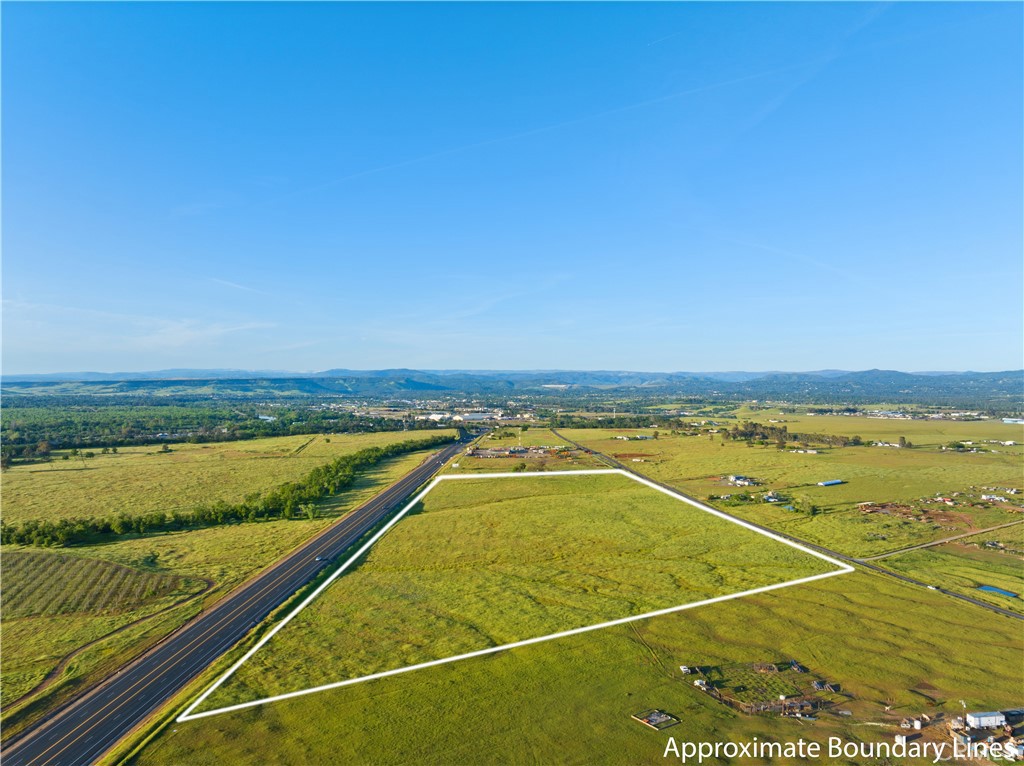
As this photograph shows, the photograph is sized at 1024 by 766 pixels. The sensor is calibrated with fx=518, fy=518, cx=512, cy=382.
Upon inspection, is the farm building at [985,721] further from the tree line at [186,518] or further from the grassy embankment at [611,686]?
the tree line at [186,518]

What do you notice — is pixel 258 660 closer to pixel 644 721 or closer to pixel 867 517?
pixel 644 721

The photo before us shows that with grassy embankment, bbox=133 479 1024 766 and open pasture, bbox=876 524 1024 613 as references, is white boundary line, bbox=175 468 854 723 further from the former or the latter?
open pasture, bbox=876 524 1024 613

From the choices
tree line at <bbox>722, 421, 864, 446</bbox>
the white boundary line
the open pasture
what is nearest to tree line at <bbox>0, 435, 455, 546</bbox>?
the white boundary line

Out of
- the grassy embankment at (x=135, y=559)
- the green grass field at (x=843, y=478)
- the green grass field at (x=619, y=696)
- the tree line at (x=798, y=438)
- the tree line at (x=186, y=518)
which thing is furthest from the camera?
the tree line at (x=798, y=438)

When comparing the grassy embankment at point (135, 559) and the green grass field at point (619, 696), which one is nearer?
the green grass field at point (619, 696)

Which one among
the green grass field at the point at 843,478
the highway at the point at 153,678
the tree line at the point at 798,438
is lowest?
the highway at the point at 153,678

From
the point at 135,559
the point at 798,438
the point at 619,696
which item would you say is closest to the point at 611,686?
the point at 619,696

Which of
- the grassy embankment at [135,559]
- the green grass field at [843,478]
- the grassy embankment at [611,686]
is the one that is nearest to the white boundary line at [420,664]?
the grassy embankment at [611,686]
